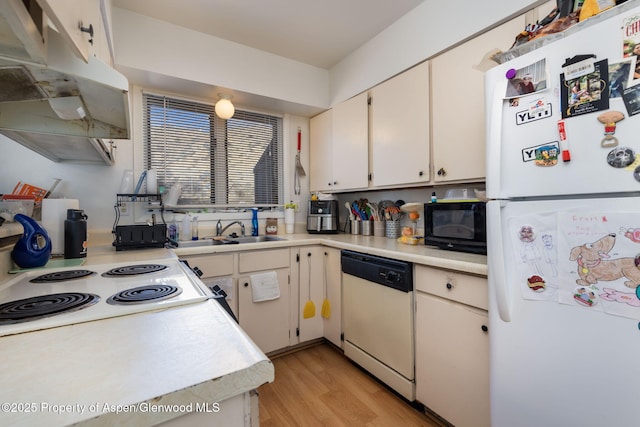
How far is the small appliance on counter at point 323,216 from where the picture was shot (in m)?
2.67

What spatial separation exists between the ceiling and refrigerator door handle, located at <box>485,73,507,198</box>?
1.25 metres

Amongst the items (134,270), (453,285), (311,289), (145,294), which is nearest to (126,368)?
(145,294)

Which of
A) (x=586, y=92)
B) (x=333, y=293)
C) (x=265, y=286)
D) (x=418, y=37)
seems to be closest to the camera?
(x=586, y=92)

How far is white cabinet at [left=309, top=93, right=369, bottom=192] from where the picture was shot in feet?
7.75

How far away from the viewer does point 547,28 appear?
1008 mm

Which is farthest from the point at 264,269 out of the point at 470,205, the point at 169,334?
the point at 169,334

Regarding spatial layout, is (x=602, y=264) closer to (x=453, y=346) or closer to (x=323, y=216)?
(x=453, y=346)

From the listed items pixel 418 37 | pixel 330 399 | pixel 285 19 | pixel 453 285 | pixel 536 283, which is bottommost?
pixel 330 399

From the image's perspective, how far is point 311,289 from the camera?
7.66 ft

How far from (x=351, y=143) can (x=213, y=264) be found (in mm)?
1482

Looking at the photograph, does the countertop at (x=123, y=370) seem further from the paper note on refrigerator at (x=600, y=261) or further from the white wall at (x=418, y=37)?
the white wall at (x=418, y=37)

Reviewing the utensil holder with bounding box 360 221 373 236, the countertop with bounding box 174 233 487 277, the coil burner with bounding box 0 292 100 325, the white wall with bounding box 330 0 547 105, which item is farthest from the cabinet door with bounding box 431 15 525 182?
the coil burner with bounding box 0 292 100 325

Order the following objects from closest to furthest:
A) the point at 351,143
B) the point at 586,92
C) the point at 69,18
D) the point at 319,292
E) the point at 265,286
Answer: the point at 69,18
the point at 586,92
the point at 265,286
the point at 319,292
the point at 351,143

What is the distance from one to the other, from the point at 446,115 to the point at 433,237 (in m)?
0.74
